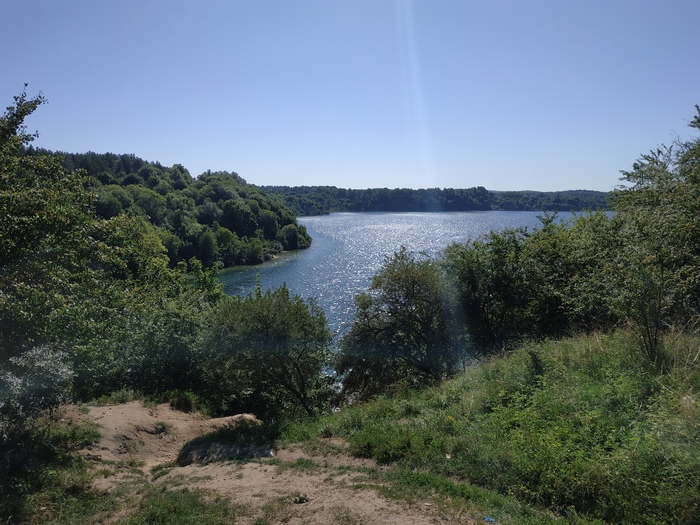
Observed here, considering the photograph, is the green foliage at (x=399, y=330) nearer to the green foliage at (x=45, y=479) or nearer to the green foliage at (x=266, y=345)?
the green foliage at (x=266, y=345)

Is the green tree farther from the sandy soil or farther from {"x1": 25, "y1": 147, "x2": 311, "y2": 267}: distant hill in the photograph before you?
{"x1": 25, "y1": 147, "x2": 311, "y2": 267}: distant hill

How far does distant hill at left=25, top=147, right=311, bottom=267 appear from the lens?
73.8 meters

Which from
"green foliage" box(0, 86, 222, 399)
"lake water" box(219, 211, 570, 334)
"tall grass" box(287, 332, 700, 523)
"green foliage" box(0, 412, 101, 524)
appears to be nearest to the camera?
"tall grass" box(287, 332, 700, 523)

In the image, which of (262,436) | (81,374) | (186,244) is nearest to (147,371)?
(81,374)

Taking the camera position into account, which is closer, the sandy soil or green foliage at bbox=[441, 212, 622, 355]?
the sandy soil

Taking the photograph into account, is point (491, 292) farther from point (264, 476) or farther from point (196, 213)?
point (196, 213)

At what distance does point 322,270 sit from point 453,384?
5140cm

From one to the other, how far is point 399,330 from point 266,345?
21.8 ft

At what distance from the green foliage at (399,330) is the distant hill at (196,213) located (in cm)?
4680

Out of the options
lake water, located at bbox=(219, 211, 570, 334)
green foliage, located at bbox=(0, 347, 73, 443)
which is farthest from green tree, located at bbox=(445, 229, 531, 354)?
green foliage, located at bbox=(0, 347, 73, 443)

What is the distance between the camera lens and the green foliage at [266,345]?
44.6ft

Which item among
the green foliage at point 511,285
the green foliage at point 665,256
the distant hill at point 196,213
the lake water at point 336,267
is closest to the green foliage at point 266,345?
the green foliage at point 511,285

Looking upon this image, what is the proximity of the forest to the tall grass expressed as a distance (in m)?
0.03

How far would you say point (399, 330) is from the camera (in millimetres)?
18016
